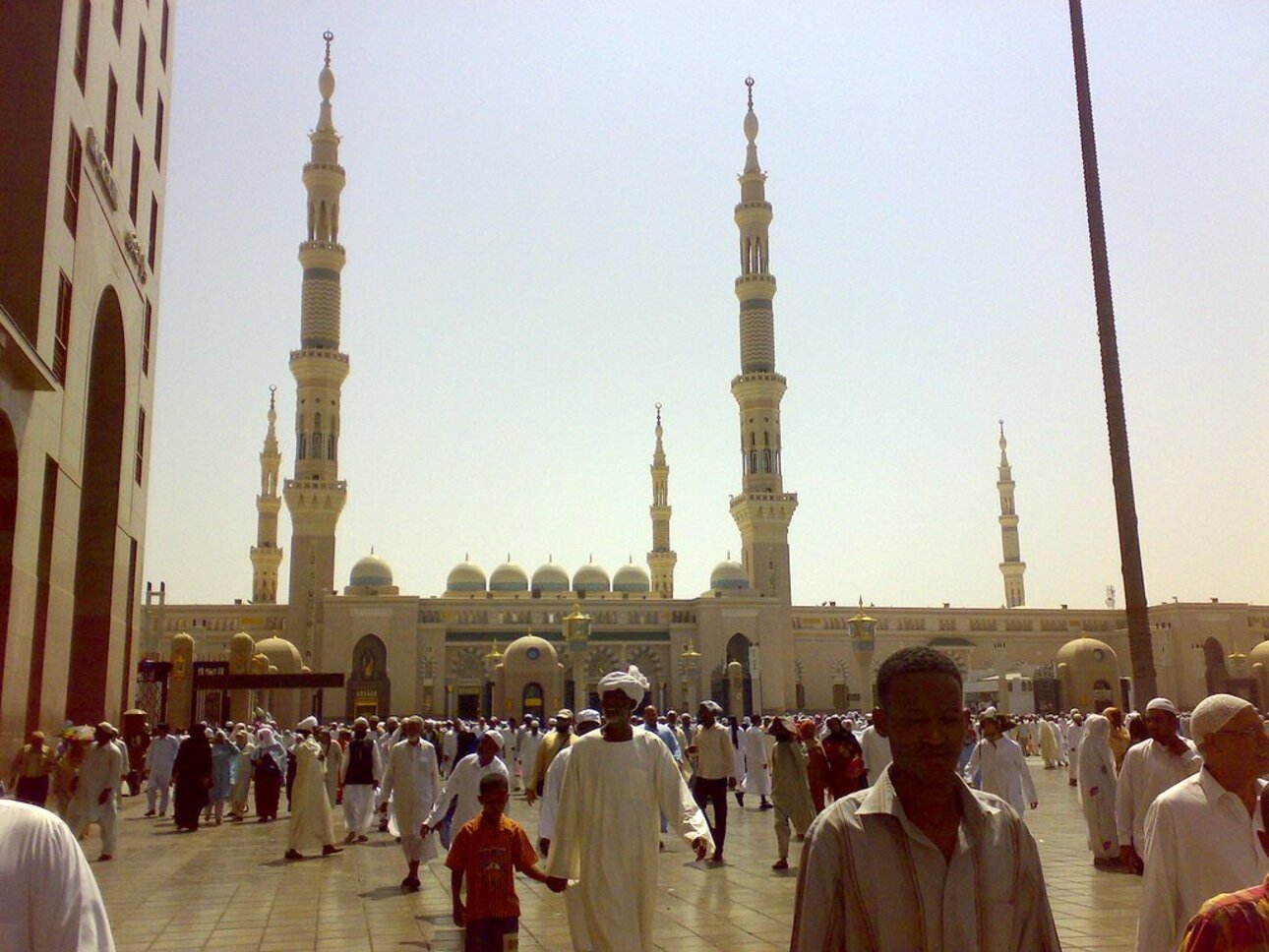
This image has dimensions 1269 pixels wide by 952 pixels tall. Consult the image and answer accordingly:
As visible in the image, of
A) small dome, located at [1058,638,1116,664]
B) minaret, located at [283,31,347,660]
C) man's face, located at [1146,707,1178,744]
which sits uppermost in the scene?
minaret, located at [283,31,347,660]

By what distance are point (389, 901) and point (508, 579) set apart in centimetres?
4480

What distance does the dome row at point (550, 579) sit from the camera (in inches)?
2104

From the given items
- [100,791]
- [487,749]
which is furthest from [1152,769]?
[100,791]

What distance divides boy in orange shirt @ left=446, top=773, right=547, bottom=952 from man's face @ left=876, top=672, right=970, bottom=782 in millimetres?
3168

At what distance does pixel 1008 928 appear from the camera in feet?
7.48

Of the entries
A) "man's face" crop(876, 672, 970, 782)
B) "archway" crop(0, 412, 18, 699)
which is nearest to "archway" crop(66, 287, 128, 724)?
"archway" crop(0, 412, 18, 699)

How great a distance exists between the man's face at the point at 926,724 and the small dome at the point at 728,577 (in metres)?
49.0

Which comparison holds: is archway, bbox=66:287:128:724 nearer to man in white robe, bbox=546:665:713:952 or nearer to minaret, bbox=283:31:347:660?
man in white robe, bbox=546:665:713:952

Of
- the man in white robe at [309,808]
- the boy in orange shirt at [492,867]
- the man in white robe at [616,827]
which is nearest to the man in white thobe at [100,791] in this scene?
the man in white robe at [309,808]

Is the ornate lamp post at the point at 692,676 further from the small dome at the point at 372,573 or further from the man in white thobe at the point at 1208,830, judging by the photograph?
the man in white thobe at the point at 1208,830

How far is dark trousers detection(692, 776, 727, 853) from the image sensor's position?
11164 millimetres

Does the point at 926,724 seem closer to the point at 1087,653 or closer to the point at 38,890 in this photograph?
the point at 38,890

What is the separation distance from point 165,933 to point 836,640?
4701 cm

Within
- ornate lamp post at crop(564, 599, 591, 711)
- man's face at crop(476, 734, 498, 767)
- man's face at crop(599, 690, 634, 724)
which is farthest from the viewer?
ornate lamp post at crop(564, 599, 591, 711)
